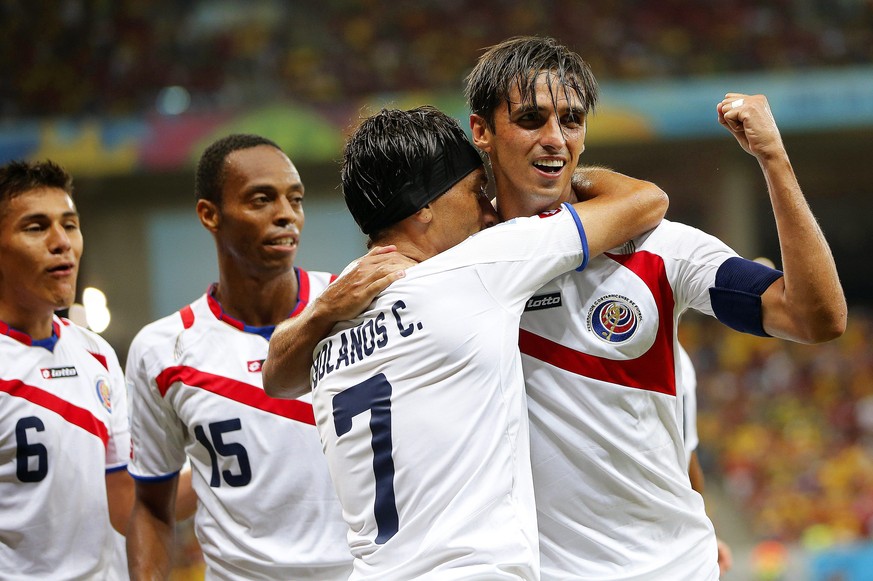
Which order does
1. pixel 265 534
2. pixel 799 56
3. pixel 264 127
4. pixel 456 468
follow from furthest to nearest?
1. pixel 799 56
2. pixel 264 127
3. pixel 265 534
4. pixel 456 468

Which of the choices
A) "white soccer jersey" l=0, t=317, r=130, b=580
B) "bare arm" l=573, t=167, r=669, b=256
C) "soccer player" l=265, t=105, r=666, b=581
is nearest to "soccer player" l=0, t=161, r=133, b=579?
"white soccer jersey" l=0, t=317, r=130, b=580

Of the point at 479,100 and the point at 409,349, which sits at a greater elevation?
the point at 479,100

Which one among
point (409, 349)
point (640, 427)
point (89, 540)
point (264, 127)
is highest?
point (264, 127)

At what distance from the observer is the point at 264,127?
1617cm

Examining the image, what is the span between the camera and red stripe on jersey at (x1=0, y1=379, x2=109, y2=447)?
387 centimetres

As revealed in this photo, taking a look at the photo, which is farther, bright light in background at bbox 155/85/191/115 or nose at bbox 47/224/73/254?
bright light in background at bbox 155/85/191/115

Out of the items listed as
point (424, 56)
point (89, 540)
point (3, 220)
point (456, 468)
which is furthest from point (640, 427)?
point (424, 56)

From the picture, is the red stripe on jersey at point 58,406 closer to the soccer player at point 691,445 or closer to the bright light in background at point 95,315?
the bright light in background at point 95,315

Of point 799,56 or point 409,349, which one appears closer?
point 409,349

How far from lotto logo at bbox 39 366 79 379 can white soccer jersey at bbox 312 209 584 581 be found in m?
1.89

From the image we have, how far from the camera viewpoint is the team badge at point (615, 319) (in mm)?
2674

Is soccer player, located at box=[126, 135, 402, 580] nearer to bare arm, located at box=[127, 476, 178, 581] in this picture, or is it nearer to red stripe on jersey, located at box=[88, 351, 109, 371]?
bare arm, located at box=[127, 476, 178, 581]

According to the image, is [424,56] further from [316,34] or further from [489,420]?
[489,420]

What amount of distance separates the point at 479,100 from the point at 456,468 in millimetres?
1077
